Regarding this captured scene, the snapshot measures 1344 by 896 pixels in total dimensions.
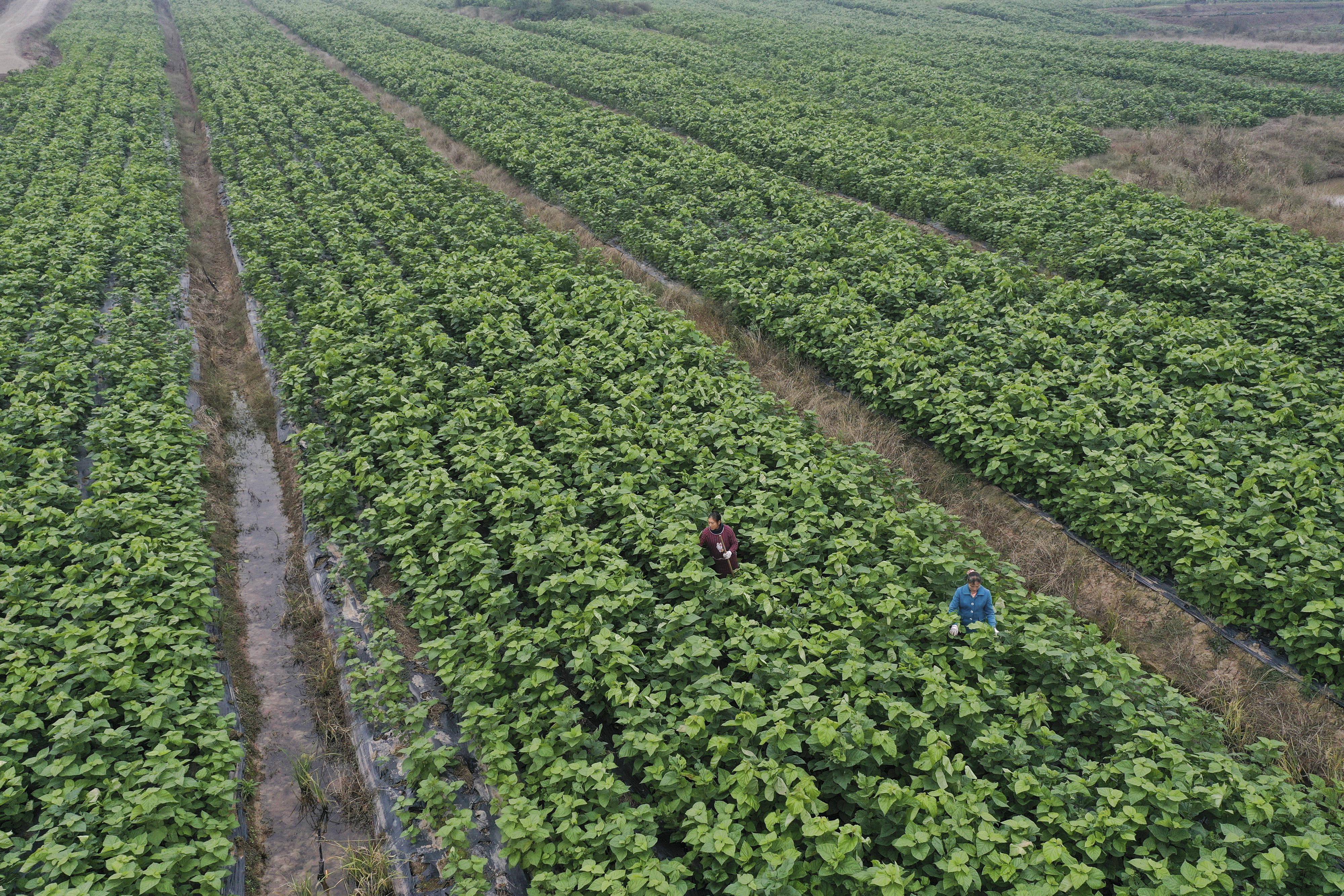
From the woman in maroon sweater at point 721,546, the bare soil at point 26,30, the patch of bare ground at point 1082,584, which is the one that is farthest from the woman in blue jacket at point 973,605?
the bare soil at point 26,30

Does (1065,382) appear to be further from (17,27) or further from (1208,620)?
(17,27)

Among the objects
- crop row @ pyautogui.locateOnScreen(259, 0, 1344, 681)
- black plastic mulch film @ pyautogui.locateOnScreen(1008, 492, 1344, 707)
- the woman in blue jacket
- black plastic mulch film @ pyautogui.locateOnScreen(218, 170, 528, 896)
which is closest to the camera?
black plastic mulch film @ pyautogui.locateOnScreen(218, 170, 528, 896)

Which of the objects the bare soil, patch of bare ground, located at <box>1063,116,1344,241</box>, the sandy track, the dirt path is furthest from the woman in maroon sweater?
the sandy track

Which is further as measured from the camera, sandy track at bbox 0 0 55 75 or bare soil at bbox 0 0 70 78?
bare soil at bbox 0 0 70 78

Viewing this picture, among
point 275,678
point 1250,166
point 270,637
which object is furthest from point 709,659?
point 1250,166

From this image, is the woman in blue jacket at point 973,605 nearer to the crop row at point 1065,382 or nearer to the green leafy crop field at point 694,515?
the green leafy crop field at point 694,515

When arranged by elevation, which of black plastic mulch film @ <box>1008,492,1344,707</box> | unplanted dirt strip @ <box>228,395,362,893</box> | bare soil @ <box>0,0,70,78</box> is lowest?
unplanted dirt strip @ <box>228,395,362,893</box>

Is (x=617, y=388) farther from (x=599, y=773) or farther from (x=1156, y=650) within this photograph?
(x=1156, y=650)

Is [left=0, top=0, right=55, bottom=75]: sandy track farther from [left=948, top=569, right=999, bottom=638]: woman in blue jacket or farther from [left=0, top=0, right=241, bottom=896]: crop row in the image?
[left=948, top=569, right=999, bottom=638]: woman in blue jacket
